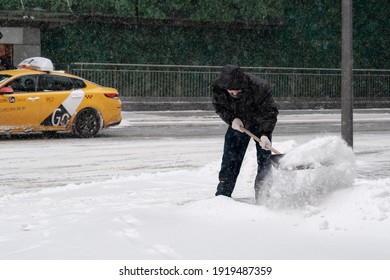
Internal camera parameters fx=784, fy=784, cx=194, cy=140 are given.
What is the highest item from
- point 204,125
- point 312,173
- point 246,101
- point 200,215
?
point 246,101

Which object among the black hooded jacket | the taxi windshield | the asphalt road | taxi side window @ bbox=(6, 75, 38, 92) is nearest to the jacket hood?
the black hooded jacket

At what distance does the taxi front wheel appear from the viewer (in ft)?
51.9

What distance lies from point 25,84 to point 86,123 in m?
1.45

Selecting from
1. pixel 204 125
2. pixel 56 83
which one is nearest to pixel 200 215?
pixel 56 83

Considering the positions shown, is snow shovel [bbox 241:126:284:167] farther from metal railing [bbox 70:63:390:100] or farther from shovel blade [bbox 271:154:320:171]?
metal railing [bbox 70:63:390:100]

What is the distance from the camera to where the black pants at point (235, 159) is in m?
7.81

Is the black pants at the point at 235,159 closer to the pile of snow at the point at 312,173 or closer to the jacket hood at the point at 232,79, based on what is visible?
the pile of snow at the point at 312,173

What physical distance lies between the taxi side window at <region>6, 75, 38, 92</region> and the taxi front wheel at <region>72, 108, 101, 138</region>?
1057 mm

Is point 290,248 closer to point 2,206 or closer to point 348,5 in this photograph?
point 2,206

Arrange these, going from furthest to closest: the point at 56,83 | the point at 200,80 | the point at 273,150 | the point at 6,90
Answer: the point at 200,80 → the point at 56,83 → the point at 6,90 → the point at 273,150

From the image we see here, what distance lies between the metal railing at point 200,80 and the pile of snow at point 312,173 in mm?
18803

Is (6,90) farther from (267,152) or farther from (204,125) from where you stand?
(267,152)

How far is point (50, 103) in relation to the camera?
15.3 m
